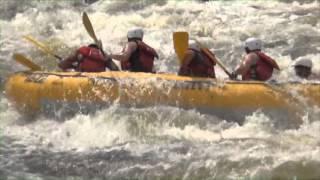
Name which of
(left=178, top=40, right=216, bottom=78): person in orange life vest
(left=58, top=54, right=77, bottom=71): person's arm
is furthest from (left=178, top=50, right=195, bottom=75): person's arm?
(left=58, top=54, right=77, bottom=71): person's arm

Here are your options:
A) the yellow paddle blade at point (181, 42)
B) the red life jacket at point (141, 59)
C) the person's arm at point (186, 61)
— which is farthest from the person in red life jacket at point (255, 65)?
the red life jacket at point (141, 59)

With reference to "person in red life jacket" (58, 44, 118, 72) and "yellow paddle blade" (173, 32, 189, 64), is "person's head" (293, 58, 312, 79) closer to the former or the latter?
"yellow paddle blade" (173, 32, 189, 64)

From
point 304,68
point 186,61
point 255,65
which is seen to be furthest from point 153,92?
point 304,68

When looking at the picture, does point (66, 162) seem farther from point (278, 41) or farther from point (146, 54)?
point (278, 41)

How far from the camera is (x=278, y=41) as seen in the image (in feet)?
42.2

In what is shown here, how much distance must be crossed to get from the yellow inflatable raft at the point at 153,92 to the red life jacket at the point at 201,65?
0.96ft

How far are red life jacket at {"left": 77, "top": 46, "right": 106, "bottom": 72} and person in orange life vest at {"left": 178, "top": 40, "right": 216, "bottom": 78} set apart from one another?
1.10 m

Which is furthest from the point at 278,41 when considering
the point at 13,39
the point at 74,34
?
the point at 13,39

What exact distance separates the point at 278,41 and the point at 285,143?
614 cm

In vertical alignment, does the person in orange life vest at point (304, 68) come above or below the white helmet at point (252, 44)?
below

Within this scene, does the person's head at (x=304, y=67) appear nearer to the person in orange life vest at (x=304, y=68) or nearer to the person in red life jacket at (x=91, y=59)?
the person in orange life vest at (x=304, y=68)

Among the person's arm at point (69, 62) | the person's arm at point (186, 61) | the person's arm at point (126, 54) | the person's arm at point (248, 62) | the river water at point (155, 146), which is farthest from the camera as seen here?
the person's arm at point (69, 62)

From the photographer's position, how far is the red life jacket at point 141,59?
8.34m

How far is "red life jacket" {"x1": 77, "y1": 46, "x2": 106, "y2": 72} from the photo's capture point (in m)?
8.36
